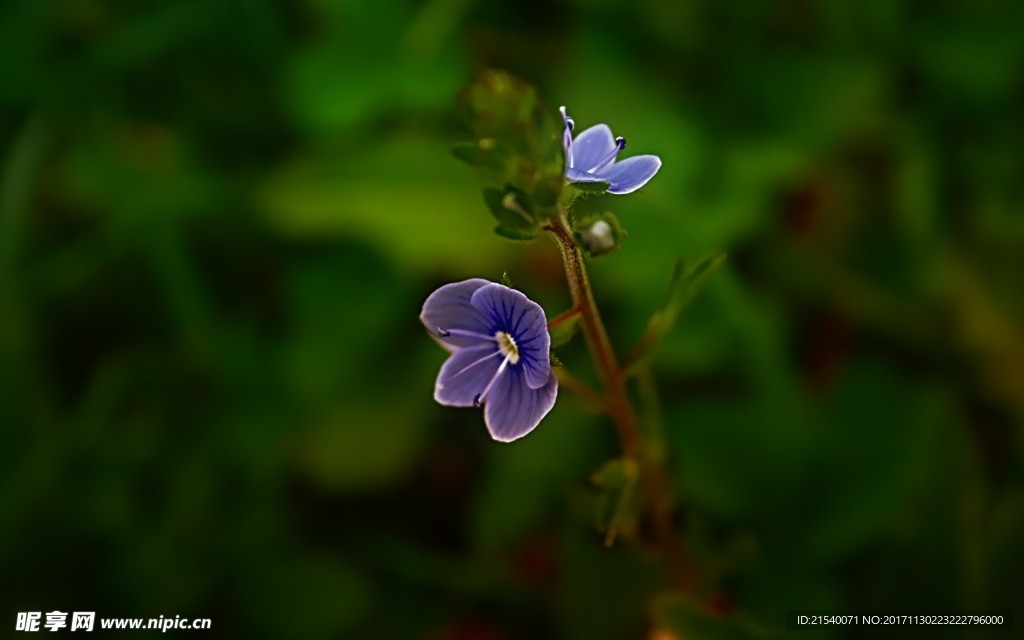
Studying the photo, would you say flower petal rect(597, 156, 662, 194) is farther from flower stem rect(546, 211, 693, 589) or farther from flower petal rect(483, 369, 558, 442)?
flower petal rect(483, 369, 558, 442)

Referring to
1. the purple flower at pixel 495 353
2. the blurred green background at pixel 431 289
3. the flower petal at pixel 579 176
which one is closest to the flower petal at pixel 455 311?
the purple flower at pixel 495 353

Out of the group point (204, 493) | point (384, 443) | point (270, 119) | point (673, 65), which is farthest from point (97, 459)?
point (673, 65)

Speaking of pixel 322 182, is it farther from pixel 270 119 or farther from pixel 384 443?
pixel 384 443

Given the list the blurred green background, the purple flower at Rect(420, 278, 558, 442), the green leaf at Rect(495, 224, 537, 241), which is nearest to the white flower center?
the purple flower at Rect(420, 278, 558, 442)

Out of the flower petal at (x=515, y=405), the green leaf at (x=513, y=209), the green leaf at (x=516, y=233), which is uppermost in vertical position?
the green leaf at (x=513, y=209)

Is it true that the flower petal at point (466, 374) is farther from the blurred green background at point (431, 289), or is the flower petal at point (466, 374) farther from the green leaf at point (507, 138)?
the blurred green background at point (431, 289)
